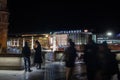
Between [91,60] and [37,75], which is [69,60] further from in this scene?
[37,75]

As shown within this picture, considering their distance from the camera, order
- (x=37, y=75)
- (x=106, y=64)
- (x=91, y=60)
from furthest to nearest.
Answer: (x=37, y=75) → (x=91, y=60) → (x=106, y=64)

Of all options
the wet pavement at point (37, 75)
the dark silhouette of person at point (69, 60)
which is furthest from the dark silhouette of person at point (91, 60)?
the wet pavement at point (37, 75)

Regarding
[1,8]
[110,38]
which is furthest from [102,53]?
[1,8]

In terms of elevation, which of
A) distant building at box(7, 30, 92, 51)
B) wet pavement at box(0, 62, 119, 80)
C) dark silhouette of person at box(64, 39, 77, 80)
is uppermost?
distant building at box(7, 30, 92, 51)

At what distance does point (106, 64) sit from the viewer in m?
11.1

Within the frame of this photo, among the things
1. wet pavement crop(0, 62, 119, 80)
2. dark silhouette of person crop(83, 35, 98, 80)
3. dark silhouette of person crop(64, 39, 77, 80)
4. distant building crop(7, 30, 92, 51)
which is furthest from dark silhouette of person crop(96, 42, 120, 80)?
distant building crop(7, 30, 92, 51)

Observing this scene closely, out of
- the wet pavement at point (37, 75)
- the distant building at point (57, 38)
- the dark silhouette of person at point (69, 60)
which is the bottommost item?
the wet pavement at point (37, 75)

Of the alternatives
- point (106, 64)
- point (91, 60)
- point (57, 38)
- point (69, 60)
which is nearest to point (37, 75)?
point (69, 60)

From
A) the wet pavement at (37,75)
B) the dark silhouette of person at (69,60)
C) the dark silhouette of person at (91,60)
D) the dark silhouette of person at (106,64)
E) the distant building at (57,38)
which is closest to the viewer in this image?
the dark silhouette of person at (106,64)

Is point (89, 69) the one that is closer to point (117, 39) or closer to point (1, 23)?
point (117, 39)

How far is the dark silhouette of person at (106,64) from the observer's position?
11.0m

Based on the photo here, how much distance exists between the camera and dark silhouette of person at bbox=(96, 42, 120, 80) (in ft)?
36.1

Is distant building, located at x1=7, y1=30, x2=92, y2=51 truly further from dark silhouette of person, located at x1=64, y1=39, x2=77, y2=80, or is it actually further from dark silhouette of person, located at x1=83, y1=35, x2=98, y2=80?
dark silhouette of person, located at x1=83, y1=35, x2=98, y2=80

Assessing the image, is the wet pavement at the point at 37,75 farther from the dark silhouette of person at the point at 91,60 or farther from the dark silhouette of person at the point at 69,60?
the dark silhouette of person at the point at 91,60
